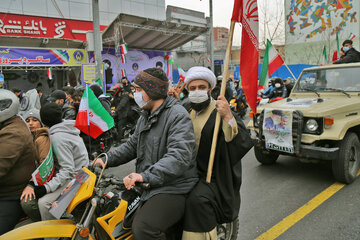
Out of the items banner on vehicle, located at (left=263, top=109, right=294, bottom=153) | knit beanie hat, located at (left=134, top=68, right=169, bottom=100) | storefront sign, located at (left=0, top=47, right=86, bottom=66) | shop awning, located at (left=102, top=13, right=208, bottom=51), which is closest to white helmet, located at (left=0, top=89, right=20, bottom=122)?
knit beanie hat, located at (left=134, top=68, right=169, bottom=100)

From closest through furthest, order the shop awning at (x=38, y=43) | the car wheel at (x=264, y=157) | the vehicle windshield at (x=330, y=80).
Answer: the vehicle windshield at (x=330, y=80) → the car wheel at (x=264, y=157) → the shop awning at (x=38, y=43)

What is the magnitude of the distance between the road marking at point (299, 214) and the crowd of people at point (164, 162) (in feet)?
3.52

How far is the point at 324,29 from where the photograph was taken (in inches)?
1083

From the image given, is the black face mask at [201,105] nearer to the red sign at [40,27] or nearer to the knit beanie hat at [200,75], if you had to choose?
the knit beanie hat at [200,75]

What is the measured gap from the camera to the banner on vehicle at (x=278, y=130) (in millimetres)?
4660

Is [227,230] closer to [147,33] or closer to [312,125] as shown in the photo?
[312,125]

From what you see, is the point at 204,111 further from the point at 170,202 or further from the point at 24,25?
the point at 24,25

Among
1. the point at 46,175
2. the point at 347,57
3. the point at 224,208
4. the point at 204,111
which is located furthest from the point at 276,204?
the point at 347,57

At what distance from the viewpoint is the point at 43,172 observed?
2.48 m

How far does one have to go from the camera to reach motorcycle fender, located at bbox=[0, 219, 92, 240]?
197 cm

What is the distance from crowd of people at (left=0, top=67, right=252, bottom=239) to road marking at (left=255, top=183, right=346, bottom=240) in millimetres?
1072

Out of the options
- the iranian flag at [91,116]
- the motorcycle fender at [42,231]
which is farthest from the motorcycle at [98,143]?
the motorcycle fender at [42,231]

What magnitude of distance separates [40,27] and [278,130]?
1726cm

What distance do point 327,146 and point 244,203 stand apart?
1648mm
